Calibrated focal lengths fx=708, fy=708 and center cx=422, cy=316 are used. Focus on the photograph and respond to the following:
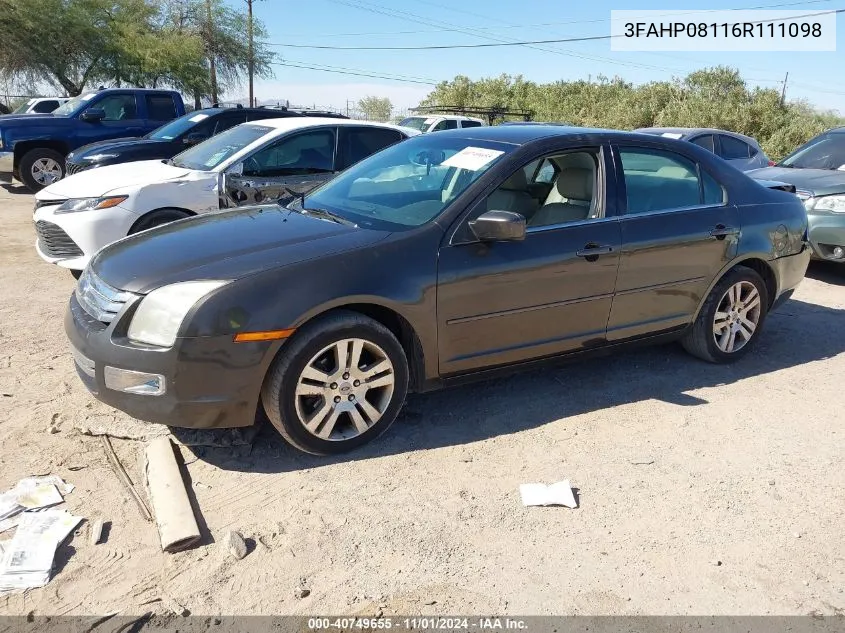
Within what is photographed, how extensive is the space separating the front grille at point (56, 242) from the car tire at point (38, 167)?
688 centimetres

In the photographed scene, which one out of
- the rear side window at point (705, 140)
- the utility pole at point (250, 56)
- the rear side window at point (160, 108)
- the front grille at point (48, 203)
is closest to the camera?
the front grille at point (48, 203)

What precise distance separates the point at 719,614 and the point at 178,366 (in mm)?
2418

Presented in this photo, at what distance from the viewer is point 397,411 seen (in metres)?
3.71

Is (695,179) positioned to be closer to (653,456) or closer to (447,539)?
(653,456)

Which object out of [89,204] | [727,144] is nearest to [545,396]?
[89,204]

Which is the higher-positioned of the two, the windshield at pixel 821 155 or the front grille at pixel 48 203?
the windshield at pixel 821 155

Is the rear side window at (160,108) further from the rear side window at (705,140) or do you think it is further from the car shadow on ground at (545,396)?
the car shadow on ground at (545,396)

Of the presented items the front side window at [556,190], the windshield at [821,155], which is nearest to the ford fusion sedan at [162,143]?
the front side window at [556,190]

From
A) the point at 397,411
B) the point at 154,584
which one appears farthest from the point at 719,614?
the point at 154,584

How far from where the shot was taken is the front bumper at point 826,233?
7.21 meters

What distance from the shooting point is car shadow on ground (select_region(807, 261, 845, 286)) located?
7.78 metres

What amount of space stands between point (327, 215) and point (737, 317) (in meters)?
3.01

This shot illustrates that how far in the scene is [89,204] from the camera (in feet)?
20.9

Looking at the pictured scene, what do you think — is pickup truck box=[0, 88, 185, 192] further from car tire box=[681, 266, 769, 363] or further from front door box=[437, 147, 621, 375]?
car tire box=[681, 266, 769, 363]
